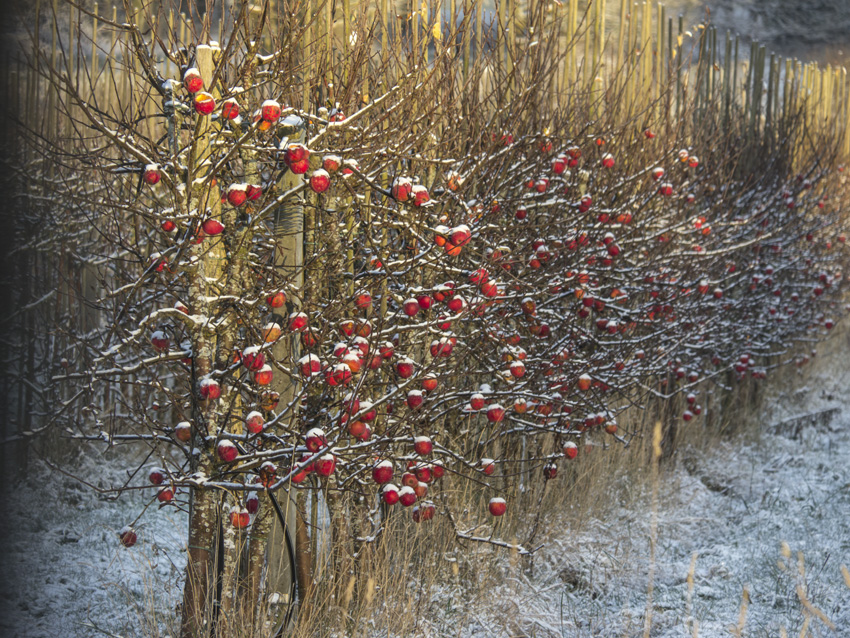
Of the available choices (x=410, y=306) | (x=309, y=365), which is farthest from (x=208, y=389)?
(x=410, y=306)

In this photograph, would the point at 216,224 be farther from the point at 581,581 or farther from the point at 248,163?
the point at 581,581

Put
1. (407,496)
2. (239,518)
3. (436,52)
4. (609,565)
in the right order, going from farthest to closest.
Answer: (609,565)
(436,52)
(407,496)
(239,518)

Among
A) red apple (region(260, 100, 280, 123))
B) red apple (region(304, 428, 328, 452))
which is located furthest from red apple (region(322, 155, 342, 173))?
red apple (region(304, 428, 328, 452))

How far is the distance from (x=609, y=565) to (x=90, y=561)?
2.73 metres

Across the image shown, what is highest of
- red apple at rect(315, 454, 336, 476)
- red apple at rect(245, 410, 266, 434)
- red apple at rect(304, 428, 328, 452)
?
red apple at rect(245, 410, 266, 434)

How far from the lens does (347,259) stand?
11.2ft

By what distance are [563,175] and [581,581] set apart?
236 cm

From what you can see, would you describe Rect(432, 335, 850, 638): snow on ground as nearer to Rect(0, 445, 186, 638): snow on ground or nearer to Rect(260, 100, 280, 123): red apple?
Rect(0, 445, 186, 638): snow on ground

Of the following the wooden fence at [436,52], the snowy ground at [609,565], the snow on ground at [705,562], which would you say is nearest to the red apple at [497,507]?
the snow on ground at [705,562]

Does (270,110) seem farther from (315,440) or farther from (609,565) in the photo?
(609,565)

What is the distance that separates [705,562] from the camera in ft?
15.1

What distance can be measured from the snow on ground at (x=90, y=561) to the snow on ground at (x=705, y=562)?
4.20 feet

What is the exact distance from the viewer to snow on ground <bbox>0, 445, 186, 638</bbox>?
3.20m

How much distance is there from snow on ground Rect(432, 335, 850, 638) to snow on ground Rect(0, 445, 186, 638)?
4.20 feet
